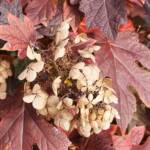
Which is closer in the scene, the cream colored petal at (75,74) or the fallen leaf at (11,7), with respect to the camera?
the cream colored petal at (75,74)

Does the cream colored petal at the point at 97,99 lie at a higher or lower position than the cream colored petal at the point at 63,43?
lower

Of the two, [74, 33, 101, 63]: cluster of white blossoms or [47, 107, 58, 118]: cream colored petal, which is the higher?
[74, 33, 101, 63]: cluster of white blossoms

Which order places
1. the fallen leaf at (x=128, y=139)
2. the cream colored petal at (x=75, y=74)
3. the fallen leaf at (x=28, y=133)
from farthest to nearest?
1. the fallen leaf at (x=128, y=139)
2. the fallen leaf at (x=28, y=133)
3. the cream colored petal at (x=75, y=74)

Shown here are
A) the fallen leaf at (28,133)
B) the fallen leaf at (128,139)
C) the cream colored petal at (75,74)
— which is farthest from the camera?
the fallen leaf at (128,139)

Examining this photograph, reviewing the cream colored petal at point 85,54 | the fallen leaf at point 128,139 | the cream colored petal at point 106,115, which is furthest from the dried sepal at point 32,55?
the fallen leaf at point 128,139

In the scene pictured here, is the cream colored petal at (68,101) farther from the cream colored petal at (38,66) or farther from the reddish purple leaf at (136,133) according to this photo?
the reddish purple leaf at (136,133)

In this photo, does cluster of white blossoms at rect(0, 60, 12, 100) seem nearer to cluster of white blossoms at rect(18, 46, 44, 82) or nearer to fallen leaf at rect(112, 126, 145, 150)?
cluster of white blossoms at rect(18, 46, 44, 82)

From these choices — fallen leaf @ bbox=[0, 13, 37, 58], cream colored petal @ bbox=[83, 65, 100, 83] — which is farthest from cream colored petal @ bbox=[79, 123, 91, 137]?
fallen leaf @ bbox=[0, 13, 37, 58]

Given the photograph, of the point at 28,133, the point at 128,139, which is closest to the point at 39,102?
the point at 28,133
